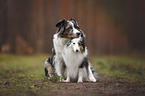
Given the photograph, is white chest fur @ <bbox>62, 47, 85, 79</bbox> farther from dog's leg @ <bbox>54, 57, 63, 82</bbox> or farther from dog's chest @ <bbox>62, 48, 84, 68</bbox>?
dog's leg @ <bbox>54, 57, 63, 82</bbox>

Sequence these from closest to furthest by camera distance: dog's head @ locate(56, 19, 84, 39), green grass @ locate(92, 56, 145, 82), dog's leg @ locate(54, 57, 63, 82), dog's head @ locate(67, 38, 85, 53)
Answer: dog's head @ locate(67, 38, 85, 53)
dog's head @ locate(56, 19, 84, 39)
dog's leg @ locate(54, 57, 63, 82)
green grass @ locate(92, 56, 145, 82)

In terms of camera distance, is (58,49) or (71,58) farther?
(58,49)

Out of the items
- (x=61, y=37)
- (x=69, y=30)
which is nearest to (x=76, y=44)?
(x=69, y=30)

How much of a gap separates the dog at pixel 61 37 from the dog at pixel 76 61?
197 millimetres

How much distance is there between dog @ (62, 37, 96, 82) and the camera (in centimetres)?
593

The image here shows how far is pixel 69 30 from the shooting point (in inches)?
241

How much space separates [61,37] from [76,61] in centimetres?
80

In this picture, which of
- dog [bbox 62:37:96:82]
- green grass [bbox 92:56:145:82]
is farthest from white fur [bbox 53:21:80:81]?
green grass [bbox 92:56:145:82]

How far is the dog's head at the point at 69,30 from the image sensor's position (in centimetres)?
605

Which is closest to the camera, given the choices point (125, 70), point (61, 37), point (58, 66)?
point (61, 37)

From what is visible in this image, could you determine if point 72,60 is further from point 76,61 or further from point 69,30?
point 69,30

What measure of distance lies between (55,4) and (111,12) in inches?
195

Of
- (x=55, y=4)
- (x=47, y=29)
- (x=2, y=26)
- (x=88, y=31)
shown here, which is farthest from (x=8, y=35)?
(x=88, y=31)

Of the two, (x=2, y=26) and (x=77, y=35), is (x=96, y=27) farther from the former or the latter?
(x=77, y=35)
